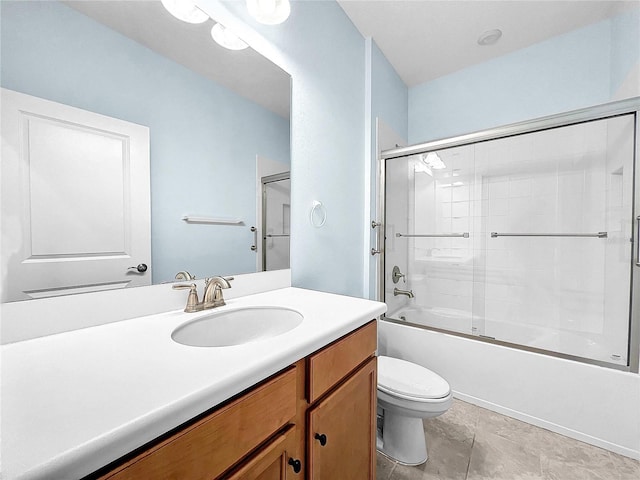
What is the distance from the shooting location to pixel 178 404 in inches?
16.4

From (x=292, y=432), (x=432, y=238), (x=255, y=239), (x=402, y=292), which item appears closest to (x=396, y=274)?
(x=402, y=292)

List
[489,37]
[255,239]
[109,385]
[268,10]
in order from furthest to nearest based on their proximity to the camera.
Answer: [489,37], [255,239], [268,10], [109,385]

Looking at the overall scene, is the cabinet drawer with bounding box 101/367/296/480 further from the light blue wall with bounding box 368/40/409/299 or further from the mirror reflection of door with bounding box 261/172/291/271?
the light blue wall with bounding box 368/40/409/299

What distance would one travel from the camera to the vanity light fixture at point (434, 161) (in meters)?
2.29

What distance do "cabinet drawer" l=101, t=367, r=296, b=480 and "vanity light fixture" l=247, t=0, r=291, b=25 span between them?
49.9 inches

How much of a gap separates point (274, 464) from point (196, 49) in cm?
129

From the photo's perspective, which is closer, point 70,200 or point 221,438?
point 221,438

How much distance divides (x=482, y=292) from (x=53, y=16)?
276 centimetres

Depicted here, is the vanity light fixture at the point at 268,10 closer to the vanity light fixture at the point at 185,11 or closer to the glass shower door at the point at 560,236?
the vanity light fixture at the point at 185,11

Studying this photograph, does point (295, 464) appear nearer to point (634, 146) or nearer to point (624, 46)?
point (634, 146)

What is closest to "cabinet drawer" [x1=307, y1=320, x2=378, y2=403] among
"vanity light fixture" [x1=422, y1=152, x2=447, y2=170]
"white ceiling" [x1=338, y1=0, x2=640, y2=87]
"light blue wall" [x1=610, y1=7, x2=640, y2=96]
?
"vanity light fixture" [x1=422, y1=152, x2=447, y2=170]

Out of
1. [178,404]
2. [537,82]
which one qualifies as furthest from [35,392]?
[537,82]

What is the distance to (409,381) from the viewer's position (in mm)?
1359

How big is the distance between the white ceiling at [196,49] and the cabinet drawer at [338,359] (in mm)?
1051
